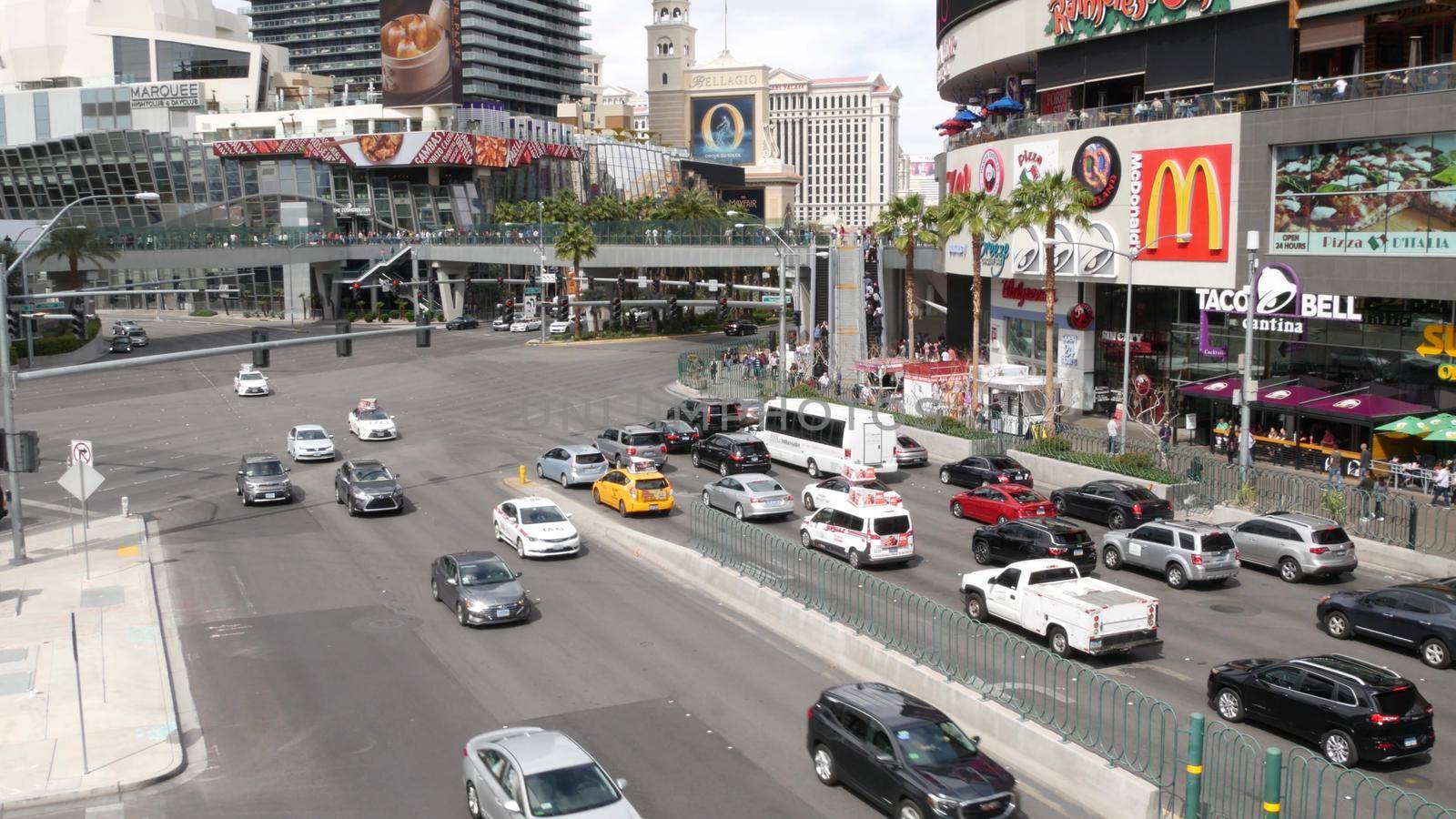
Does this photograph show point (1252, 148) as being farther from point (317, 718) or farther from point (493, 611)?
point (317, 718)

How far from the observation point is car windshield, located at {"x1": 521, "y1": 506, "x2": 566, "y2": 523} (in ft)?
104

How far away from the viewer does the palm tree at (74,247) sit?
82.3 meters

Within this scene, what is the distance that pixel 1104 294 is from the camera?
52750 millimetres

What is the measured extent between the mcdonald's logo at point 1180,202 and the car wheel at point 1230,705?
91.7 ft

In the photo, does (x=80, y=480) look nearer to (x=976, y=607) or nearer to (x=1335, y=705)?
(x=976, y=607)

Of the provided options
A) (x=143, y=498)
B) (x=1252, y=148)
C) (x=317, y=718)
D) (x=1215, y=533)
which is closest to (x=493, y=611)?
(x=317, y=718)

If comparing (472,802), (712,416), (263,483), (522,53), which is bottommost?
(472,802)

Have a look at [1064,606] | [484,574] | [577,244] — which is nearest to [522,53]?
[577,244]

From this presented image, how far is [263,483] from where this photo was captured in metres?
38.1

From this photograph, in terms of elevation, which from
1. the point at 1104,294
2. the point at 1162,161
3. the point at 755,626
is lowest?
the point at 755,626

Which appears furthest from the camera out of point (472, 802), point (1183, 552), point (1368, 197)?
point (1368, 197)

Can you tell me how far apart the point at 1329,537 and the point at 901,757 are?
1761cm

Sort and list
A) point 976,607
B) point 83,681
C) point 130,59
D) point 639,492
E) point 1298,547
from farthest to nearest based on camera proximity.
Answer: point 130,59 < point 639,492 < point 1298,547 < point 976,607 < point 83,681

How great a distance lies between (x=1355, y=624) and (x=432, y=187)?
11029 centimetres
